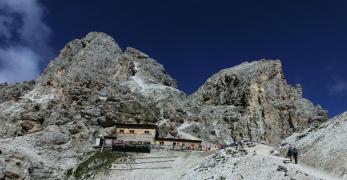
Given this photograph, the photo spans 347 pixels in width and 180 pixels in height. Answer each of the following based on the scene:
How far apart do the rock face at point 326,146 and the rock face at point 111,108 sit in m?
47.8

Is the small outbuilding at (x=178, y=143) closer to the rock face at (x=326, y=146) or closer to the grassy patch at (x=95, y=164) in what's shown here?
the grassy patch at (x=95, y=164)

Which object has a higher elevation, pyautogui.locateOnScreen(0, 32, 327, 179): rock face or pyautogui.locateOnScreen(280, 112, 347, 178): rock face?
pyautogui.locateOnScreen(0, 32, 327, 179): rock face

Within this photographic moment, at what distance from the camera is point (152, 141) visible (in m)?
117

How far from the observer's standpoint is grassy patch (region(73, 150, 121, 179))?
9156 centimetres

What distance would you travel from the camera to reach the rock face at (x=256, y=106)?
548 ft

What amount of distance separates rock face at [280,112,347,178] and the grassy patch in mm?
35254

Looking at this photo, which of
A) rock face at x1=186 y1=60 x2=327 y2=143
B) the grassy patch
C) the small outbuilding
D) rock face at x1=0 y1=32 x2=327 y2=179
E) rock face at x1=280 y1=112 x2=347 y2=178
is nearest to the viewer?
rock face at x1=280 y1=112 x2=347 y2=178

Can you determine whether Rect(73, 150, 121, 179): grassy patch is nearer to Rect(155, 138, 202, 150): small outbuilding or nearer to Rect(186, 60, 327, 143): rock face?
Rect(155, 138, 202, 150): small outbuilding

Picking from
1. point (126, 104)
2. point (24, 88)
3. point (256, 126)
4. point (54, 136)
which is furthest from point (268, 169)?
point (24, 88)

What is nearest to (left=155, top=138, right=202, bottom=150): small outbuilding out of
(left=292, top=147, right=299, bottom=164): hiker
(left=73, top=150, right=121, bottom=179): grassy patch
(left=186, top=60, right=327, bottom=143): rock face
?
(left=73, top=150, right=121, bottom=179): grassy patch

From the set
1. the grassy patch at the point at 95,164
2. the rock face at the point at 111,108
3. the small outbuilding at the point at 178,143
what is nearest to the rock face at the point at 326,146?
the grassy patch at the point at 95,164

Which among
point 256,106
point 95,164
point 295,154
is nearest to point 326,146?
point 295,154

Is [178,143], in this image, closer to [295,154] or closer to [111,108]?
[111,108]

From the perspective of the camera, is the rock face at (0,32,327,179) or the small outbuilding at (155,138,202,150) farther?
the small outbuilding at (155,138,202,150)
